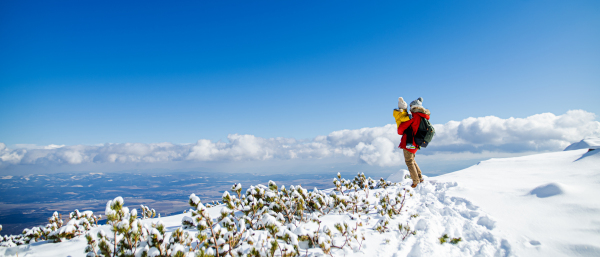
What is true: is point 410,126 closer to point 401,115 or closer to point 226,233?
point 401,115

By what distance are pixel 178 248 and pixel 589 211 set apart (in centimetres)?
627

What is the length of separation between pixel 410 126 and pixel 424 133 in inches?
19.4

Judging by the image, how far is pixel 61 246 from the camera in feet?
13.8

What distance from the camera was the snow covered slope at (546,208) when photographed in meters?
3.11

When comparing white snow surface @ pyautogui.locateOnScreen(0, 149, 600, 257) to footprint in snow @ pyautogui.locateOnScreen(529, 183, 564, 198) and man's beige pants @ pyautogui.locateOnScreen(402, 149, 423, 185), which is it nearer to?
footprint in snow @ pyautogui.locateOnScreen(529, 183, 564, 198)

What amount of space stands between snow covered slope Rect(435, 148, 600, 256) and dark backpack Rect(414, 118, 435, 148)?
1630 mm

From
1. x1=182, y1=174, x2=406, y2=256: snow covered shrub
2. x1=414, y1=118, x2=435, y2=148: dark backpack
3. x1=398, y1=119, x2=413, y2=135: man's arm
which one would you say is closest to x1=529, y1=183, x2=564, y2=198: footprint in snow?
x1=182, y1=174, x2=406, y2=256: snow covered shrub

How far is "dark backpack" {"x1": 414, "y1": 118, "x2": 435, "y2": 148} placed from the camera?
7535mm

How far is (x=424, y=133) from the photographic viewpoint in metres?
7.59

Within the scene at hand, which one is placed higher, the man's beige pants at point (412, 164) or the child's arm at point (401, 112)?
the child's arm at point (401, 112)

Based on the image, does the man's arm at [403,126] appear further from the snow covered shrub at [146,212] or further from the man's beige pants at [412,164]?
the snow covered shrub at [146,212]

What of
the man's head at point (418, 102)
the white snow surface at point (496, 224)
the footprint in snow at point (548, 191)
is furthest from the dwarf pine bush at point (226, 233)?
the man's head at point (418, 102)

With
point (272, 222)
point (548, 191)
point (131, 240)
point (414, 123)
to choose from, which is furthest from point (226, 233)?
point (414, 123)

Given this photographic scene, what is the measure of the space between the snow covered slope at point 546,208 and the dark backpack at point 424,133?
163 cm
